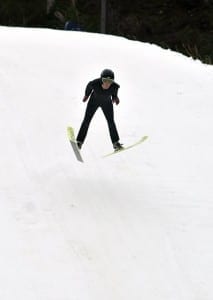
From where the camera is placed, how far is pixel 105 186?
819cm

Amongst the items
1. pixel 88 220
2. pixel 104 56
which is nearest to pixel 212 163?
pixel 88 220

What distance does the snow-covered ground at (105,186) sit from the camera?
6.01m

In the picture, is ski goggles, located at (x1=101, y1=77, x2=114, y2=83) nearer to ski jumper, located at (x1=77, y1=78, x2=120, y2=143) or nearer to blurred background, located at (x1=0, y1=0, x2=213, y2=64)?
Answer: ski jumper, located at (x1=77, y1=78, x2=120, y2=143)

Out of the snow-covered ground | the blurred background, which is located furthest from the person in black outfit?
the blurred background

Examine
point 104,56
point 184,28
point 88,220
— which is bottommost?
point 184,28

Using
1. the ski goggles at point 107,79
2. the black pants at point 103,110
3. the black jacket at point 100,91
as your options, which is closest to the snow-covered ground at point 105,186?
the black pants at point 103,110

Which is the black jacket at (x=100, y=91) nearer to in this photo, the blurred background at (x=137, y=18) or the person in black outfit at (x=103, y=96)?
the person in black outfit at (x=103, y=96)

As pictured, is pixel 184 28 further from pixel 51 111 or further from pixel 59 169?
pixel 59 169

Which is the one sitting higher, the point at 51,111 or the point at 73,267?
the point at 73,267

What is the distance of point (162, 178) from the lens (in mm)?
8500

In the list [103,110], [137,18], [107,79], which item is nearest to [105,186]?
[103,110]

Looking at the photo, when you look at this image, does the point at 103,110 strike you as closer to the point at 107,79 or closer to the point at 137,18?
the point at 107,79

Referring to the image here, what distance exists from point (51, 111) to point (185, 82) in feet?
11.6

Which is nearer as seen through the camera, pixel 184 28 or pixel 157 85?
pixel 157 85
